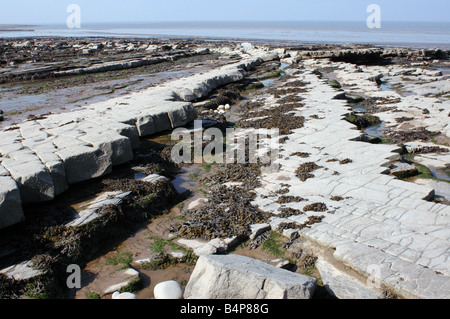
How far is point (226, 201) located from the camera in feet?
20.2

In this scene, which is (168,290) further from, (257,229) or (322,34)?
(322,34)

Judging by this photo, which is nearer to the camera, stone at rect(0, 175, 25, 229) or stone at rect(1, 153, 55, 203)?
stone at rect(0, 175, 25, 229)

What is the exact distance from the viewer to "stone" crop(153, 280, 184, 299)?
389 cm

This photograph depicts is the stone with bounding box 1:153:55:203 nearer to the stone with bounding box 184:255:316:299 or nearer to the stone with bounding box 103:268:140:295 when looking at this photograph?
the stone with bounding box 103:268:140:295

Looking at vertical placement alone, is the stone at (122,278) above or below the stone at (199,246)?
below

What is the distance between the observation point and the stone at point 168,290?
12.8ft

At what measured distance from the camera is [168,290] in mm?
3924

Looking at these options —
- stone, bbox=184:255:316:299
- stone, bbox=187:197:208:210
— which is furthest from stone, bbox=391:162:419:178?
stone, bbox=184:255:316:299

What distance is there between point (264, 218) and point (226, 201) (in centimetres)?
89

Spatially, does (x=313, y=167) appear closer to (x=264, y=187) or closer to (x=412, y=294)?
(x=264, y=187)

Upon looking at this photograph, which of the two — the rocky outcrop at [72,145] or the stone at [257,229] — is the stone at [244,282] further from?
the rocky outcrop at [72,145]

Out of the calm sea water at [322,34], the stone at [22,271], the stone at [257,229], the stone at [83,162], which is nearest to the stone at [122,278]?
the stone at [22,271]

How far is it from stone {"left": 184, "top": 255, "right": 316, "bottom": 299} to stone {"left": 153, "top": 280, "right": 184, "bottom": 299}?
0.52 feet

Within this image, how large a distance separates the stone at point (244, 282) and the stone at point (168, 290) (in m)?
0.16
